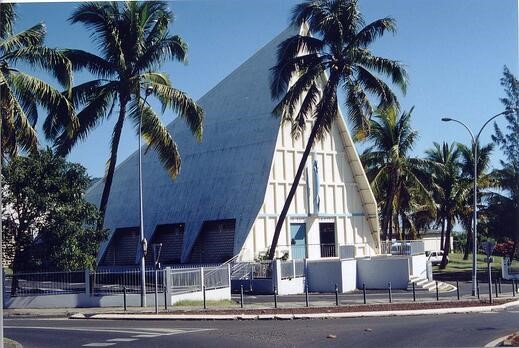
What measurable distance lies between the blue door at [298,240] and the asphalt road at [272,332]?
18.4 metres

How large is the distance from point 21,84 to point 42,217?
694 cm

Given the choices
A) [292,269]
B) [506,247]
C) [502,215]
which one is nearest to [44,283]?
[292,269]

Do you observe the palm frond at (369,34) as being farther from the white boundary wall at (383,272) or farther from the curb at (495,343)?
the curb at (495,343)

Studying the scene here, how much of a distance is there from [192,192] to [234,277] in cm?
824

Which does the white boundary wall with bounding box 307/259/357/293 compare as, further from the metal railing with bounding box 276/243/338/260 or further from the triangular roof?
the triangular roof

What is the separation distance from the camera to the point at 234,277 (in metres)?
35.7

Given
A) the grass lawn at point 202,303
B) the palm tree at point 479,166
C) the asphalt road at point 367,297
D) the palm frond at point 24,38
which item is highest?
the palm frond at point 24,38

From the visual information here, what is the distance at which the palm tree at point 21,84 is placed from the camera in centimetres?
2039

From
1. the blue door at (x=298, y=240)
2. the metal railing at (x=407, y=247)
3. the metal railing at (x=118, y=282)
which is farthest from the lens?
the blue door at (x=298, y=240)

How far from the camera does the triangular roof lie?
39.9 metres

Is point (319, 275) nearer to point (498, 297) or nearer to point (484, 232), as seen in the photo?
point (498, 297)

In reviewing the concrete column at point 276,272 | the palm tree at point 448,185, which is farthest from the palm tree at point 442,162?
the concrete column at point 276,272

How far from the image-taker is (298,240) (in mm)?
41469

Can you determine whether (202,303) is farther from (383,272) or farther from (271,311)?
(383,272)
